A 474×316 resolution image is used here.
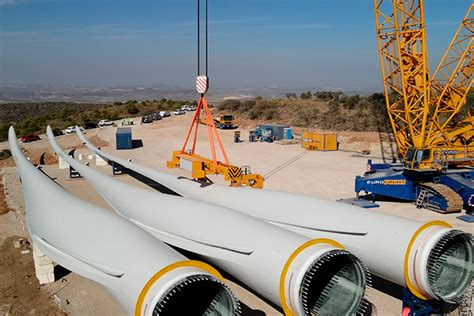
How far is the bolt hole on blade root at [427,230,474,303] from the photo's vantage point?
966 cm

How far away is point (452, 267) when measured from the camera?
33.2 feet

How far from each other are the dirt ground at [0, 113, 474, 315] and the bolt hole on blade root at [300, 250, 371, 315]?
234 cm

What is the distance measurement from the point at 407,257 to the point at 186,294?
482 cm

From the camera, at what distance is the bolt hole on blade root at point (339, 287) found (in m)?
8.33

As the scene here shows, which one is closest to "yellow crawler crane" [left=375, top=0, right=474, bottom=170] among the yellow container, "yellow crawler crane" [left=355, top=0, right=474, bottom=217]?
"yellow crawler crane" [left=355, top=0, right=474, bottom=217]

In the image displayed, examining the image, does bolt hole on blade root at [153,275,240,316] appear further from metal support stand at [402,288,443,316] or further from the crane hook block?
the crane hook block

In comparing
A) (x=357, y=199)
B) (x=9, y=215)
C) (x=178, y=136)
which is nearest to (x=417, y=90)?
(x=357, y=199)

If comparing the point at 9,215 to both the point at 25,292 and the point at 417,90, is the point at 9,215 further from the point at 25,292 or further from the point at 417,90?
the point at 417,90

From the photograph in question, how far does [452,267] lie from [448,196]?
10825 millimetres

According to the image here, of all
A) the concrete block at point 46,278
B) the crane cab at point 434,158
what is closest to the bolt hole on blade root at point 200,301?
the concrete block at point 46,278

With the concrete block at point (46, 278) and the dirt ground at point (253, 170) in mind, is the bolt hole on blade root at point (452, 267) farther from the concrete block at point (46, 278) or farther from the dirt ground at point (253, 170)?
the concrete block at point (46, 278)

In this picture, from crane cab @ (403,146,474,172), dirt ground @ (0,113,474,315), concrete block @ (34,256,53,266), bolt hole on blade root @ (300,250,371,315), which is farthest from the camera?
crane cab @ (403,146,474,172)

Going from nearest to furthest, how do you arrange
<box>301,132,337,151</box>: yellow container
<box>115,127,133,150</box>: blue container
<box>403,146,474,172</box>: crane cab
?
1. <box>403,146,474,172</box>: crane cab
2. <box>301,132,337,151</box>: yellow container
3. <box>115,127,133,150</box>: blue container

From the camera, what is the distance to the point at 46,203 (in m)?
12.9
